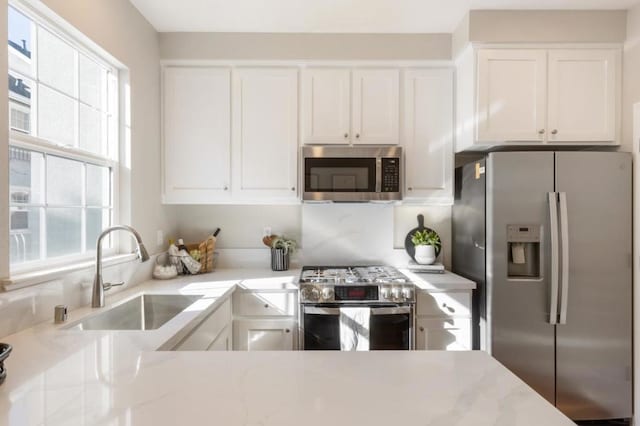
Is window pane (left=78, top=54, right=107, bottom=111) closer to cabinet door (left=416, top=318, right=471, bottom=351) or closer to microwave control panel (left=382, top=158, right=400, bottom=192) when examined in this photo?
microwave control panel (left=382, top=158, right=400, bottom=192)

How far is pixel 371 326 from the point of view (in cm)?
215

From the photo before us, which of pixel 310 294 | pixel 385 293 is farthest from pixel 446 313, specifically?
pixel 310 294

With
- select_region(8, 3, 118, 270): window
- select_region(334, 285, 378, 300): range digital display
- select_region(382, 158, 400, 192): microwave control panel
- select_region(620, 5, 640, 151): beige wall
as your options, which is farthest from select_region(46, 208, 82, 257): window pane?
select_region(620, 5, 640, 151): beige wall

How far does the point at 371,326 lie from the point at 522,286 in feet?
3.11

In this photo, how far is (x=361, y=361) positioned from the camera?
978 millimetres

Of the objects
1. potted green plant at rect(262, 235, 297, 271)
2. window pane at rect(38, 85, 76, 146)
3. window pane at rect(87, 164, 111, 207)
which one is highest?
window pane at rect(38, 85, 76, 146)

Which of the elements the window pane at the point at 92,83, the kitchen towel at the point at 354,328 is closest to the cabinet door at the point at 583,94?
the kitchen towel at the point at 354,328

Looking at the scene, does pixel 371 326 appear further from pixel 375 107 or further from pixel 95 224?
pixel 95 224

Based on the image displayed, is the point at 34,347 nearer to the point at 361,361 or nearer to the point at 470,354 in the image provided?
the point at 361,361

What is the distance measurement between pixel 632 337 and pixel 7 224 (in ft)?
10.7

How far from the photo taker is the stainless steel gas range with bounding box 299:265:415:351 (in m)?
2.15

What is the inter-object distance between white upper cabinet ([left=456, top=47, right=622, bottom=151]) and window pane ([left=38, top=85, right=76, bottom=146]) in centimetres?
236

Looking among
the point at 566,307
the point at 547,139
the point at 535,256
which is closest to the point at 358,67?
the point at 547,139

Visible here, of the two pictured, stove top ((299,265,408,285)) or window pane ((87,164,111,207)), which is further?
stove top ((299,265,408,285))
